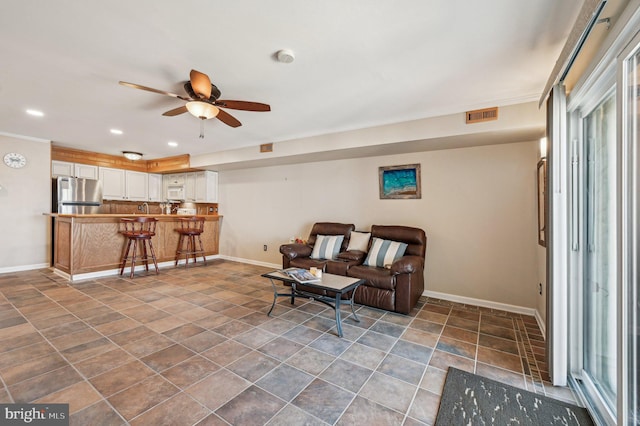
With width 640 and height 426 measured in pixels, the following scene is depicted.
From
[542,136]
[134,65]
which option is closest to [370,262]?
[542,136]

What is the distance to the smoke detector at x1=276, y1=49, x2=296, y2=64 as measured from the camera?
2.17 metres

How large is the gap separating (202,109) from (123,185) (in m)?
5.59

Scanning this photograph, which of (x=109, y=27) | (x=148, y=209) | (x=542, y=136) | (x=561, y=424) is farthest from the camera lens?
(x=148, y=209)

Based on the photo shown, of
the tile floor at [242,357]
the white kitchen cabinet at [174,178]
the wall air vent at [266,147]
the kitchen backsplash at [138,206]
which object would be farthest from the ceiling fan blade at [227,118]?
the white kitchen cabinet at [174,178]

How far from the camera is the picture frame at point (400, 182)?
4.07 meters

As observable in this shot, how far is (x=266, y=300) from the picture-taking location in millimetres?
3635

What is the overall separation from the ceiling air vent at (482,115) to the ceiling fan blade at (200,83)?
9.29 ft

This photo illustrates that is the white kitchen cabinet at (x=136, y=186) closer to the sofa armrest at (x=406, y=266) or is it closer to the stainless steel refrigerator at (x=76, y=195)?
the stainless steel refrigerator at (x=76, y=195)

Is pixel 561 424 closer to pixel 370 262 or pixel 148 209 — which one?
pixel 370 262

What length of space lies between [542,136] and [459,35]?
200cm

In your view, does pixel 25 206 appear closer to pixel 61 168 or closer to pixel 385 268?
pixel 61 168

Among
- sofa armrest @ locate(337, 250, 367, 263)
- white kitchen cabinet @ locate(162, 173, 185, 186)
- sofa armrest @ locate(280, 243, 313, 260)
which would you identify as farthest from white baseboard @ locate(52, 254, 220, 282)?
sofa armrest @ locate(337, 250, 367, 263)

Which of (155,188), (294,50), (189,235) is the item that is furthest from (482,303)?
(155,188)

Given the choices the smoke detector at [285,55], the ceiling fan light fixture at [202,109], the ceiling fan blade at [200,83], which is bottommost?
the ceiling fan light fixture at [202,109]
